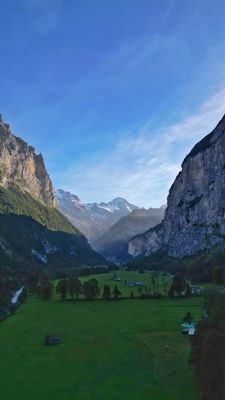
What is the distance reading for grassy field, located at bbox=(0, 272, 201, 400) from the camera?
206ft

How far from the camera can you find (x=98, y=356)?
81.1 m

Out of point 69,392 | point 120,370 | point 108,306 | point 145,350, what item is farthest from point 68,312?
point 69,392

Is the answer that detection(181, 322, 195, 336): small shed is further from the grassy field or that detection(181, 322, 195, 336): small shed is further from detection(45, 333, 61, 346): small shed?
detection(45, 333, 61, 346): small shed

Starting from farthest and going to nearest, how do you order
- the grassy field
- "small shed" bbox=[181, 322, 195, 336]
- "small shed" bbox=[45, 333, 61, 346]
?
"small shed" bbox=[181, 322, 195, 336]
"small shed" bbox=[45, 333, 61, 346]
the grassy field

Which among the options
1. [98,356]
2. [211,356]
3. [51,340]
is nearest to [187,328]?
[98,356]

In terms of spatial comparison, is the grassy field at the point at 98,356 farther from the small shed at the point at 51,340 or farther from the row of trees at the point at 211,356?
the row of trees at the point at 211,356

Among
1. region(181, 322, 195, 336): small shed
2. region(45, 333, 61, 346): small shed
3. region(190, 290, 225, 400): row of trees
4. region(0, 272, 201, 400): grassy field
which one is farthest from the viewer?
region(181, 322, 195, 336): small shed

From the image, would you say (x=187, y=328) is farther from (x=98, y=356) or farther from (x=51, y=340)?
(x=51, y=340)

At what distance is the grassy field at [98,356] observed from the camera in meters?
62.8

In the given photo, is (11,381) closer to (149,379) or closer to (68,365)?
(68,365)

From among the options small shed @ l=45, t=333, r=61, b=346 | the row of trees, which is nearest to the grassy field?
small shed @ l=45, t=333, r=61, b=346

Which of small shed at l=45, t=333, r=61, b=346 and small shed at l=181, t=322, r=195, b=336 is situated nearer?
small shed at l=45, t=333, r=61, b=346

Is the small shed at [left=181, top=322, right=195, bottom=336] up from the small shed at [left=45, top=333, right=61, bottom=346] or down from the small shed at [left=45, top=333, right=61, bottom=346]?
up

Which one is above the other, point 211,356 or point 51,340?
point 211,356
